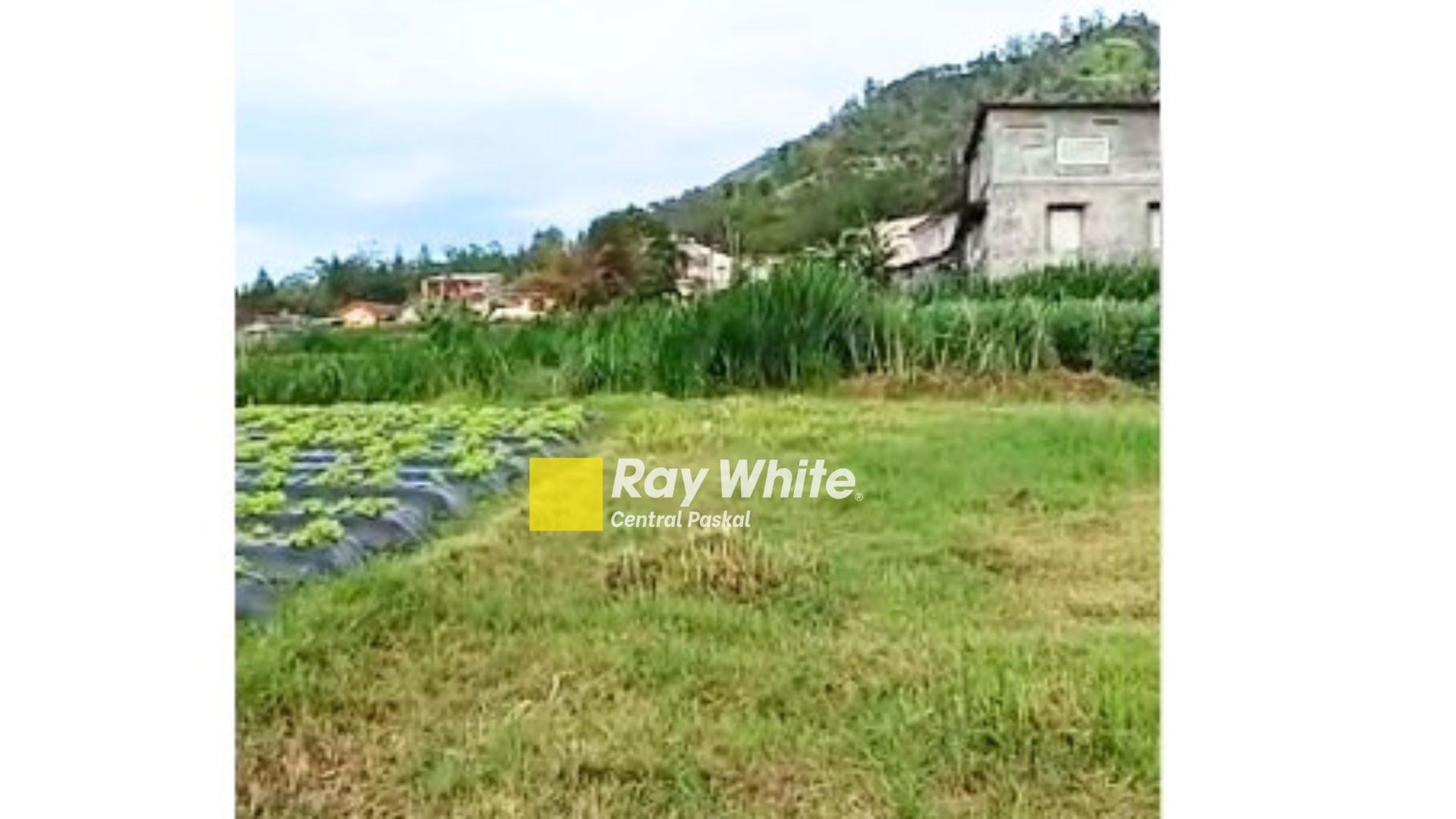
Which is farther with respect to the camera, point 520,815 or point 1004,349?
point 1004,349

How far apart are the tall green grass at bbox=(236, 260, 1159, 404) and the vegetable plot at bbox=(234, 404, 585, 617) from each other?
20mm

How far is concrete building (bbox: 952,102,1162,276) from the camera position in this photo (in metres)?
1.49

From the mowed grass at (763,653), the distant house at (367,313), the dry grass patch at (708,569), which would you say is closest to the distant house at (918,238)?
the mowed grass at (763,653)

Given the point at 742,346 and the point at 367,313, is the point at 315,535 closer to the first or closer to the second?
the point at 367,313

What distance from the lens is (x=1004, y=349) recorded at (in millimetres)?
1542

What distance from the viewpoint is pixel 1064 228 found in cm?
152

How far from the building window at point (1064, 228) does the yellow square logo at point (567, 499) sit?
353 mm

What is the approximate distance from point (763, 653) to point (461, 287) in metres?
0.32

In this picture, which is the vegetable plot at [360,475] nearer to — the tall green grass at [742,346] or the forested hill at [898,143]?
the tall green grass at [742,346]

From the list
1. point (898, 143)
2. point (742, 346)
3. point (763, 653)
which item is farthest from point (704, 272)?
point (763, 653)
